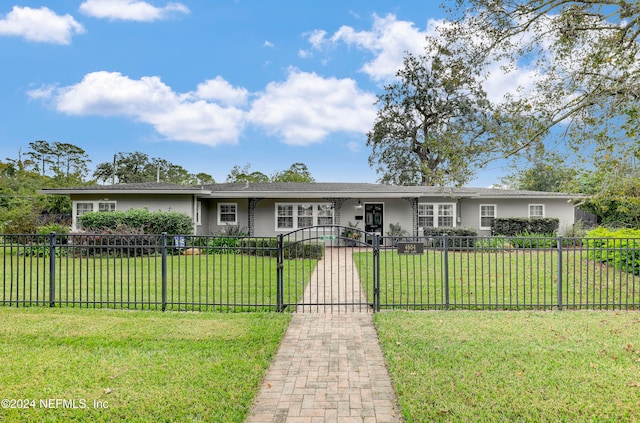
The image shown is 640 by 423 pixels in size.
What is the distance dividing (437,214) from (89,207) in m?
18.6

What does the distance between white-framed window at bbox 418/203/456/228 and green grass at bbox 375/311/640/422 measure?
14164 mm

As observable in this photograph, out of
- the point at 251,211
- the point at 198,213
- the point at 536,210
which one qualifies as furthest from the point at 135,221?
the point at 536,210

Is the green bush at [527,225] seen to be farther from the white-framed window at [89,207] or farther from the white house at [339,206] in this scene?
the white-framed window at [89,207]

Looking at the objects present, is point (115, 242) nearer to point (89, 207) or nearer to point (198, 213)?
point (198, 213)

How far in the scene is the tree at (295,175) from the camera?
130 feet

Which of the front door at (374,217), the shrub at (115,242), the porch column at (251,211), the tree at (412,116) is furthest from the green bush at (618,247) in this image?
the tree at (412,116)

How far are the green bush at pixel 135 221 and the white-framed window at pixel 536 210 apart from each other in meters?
19.6

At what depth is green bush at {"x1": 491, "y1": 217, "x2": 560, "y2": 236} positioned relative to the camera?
20.3 metres

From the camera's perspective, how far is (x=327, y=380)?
4.22 m

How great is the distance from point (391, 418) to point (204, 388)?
6.50 feet

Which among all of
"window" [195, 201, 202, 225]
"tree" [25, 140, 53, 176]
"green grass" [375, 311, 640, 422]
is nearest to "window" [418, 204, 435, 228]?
"window" [195, 201, 202, 225]

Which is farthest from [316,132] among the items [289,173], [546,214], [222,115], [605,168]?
[605,168]

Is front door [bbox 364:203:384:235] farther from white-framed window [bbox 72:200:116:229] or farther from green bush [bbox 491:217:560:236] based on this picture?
white-framed window [bbox 72:200:116:229]

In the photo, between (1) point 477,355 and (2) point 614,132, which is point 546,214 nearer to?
(2) point 614,132
